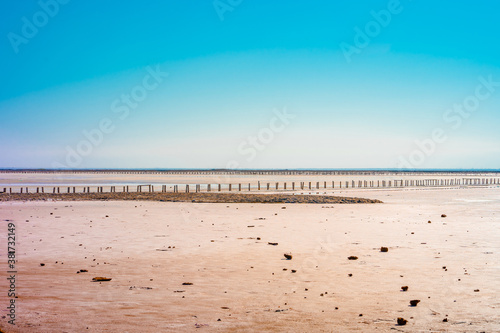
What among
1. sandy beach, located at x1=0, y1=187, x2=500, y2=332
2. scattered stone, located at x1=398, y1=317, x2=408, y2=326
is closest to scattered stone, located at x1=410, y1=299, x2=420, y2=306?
sandy beach, located at x1=0, y1=187, x2=500, y2=332

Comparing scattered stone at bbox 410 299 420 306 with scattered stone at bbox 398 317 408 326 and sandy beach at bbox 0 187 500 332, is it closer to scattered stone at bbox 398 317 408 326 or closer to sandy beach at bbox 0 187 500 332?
sandy beach at bbox 0 187 500 332

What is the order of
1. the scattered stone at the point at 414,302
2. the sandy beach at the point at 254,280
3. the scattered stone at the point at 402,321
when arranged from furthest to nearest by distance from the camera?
the scattered stone at the point at 414,302 → the sandy beach at the point at 254,280 → the scattered stone at the point at 402,321

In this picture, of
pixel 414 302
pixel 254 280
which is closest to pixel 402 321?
pixel 414 302

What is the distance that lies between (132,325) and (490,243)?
13546mm

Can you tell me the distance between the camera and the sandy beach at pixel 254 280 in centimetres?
775

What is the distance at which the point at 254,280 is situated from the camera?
10.7 meters

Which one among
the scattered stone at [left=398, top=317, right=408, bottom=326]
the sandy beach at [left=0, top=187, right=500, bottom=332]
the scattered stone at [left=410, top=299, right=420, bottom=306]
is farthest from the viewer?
the scattered stone at [left=410, top=299, right=420, bottom=306]

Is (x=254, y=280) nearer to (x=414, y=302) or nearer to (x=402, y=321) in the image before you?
(x=414, y=302)

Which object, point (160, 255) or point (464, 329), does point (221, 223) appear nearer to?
point (160, 255)

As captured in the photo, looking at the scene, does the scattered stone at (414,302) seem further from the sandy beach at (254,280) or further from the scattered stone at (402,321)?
the scattered stone at (402,321)

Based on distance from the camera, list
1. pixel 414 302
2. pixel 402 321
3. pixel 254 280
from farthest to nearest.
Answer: pixel 254 280, pixel 414 302, pixel 402 321

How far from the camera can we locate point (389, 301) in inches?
352

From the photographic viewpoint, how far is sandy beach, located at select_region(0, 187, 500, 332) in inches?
305

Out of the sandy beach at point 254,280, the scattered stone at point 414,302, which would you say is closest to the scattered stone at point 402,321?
the sandy beach at point 254,280
